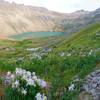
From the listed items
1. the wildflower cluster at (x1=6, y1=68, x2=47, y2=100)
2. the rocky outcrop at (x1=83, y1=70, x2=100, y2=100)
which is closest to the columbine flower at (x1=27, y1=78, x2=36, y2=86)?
the wildflower cluster at (x1=6, y1=68, x2=47, y2=100)

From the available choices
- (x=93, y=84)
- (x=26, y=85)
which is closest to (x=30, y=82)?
(x=26, y=85)

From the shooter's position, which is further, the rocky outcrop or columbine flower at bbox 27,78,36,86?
the rocky outcrop

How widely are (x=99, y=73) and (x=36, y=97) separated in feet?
36.1

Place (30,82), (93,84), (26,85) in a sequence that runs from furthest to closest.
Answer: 1. (93,84)
2. (30,82)
3. (26,85)

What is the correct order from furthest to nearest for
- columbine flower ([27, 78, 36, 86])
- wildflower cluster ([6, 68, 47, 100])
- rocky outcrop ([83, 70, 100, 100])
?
rocky outcrop ([83, 70, 100, 100]) → columbine flower ([27, 78, 36, 86]) → wildflower cluster ([6, 68, 47, 100])

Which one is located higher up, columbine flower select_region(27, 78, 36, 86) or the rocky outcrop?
columbine flower select_region(27, 78, 36, 86)

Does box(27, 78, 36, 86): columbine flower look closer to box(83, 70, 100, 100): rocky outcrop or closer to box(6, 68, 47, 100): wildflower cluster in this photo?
box(6, 68, 47, 100): wildflower cluster

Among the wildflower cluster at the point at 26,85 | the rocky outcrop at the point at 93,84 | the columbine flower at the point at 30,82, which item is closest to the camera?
the wildflower cluster at the point at 26,85

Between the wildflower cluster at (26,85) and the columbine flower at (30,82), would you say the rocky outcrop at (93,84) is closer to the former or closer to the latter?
the wildflower cluster at (26,85)

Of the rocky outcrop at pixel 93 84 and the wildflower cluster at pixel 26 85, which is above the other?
the wildflower cluster at pixel 26 85

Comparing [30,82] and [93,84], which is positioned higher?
[30,82]

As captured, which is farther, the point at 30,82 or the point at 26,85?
the point at 30,82

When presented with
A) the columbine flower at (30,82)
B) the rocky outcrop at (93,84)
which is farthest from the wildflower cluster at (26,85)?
the rocky outcrop at (93,84)

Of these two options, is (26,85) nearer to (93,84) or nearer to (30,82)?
(30,82)
